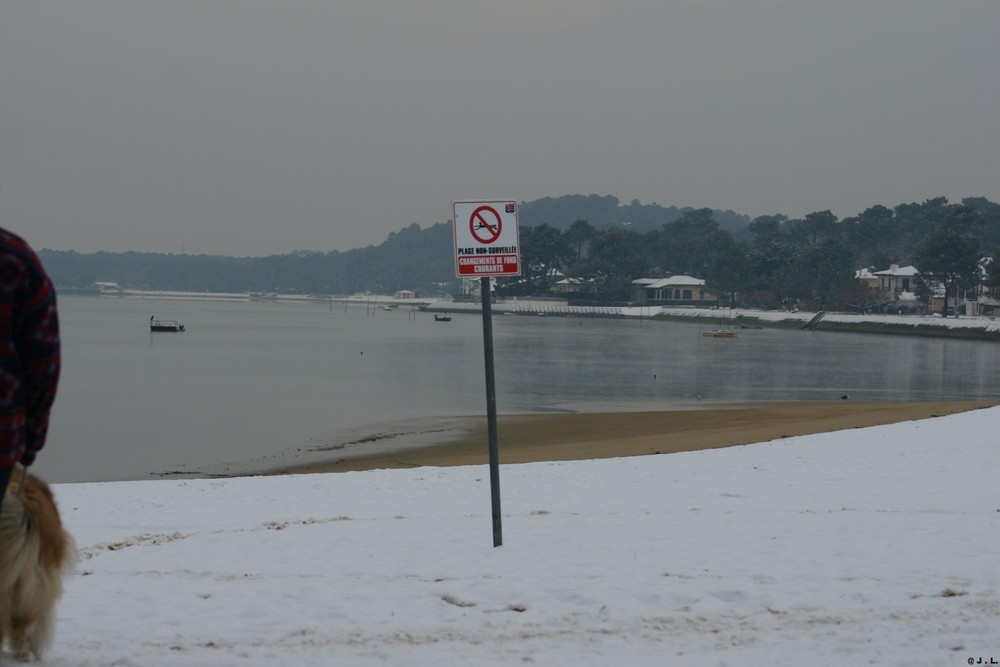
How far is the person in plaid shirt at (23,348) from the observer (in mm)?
3621

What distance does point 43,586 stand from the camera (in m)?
4.23

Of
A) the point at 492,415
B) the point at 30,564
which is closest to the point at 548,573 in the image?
the point at 492,415

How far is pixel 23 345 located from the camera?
146 inches

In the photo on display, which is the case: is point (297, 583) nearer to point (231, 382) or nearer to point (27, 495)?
point (27, 495)

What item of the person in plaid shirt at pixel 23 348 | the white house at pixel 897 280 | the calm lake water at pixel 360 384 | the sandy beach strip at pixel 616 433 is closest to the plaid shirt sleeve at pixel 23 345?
the person in plaid shirt at pixel 23 348

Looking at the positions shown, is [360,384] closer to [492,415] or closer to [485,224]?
[492,415]

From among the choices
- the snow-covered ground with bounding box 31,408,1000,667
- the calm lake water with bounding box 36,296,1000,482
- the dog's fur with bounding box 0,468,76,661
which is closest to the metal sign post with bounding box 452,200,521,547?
the snow-covered ground with bounding box 31,408,1000,667

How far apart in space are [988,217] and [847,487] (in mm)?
190020

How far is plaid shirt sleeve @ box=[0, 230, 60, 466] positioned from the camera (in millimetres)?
3619

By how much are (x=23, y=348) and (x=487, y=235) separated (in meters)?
4.50

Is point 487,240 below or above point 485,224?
below

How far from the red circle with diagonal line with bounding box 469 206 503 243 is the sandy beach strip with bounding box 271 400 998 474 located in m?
10.4

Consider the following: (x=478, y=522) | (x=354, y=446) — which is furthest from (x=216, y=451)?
(x=478, y=522)

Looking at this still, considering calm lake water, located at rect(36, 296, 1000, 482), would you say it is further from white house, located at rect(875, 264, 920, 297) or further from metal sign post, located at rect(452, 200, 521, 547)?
white house, located at rect(875, 264, 920, 297)
